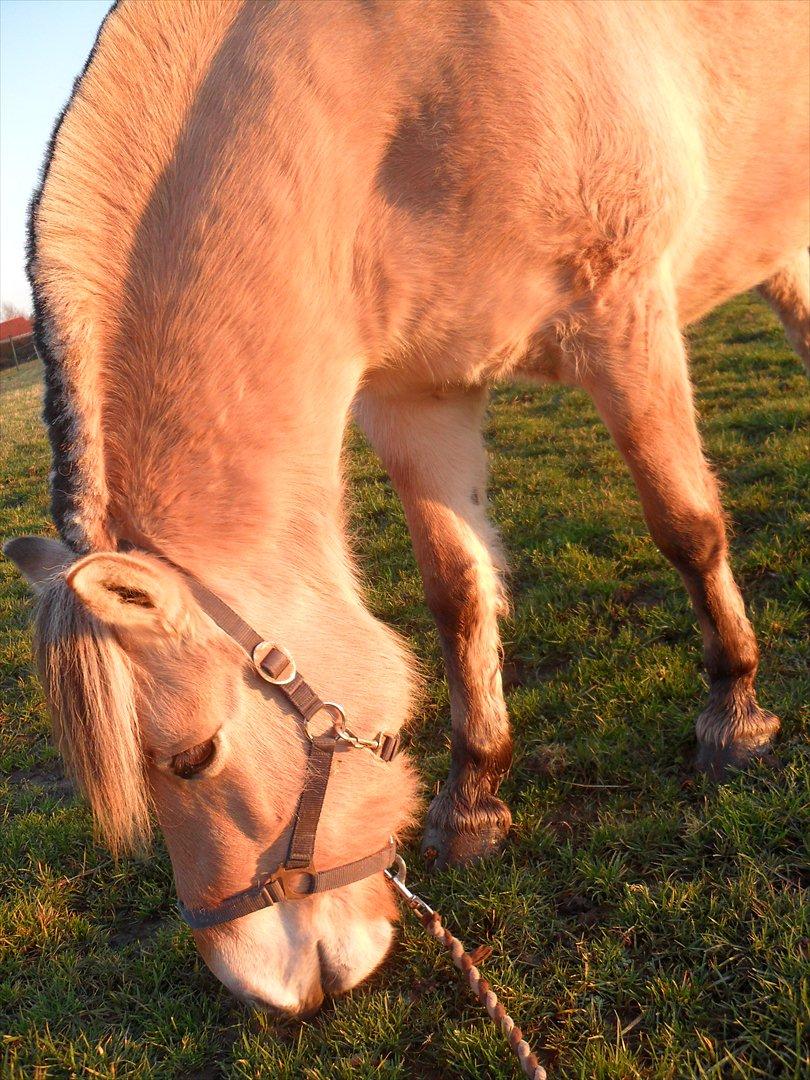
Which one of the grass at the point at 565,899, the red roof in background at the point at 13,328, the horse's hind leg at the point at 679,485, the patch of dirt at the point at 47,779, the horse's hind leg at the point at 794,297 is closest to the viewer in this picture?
the grass at the point at 565,899

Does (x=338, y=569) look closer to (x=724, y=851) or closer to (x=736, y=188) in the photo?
(x=724, y=851)

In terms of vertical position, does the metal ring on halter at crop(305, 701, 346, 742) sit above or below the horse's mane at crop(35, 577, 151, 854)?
below

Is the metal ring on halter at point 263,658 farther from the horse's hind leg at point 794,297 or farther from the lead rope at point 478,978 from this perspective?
the horse's hind leg at point 794,297

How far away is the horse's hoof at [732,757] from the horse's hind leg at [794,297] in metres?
2.71

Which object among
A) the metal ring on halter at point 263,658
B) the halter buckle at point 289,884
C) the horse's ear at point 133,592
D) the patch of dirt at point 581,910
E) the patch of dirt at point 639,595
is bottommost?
the patch of dirt at point 581,910

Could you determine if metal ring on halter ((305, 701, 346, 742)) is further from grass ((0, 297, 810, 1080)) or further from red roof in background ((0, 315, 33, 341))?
red roof in background ((0, 315, 33, 341))

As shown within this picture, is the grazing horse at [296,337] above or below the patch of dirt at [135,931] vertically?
above

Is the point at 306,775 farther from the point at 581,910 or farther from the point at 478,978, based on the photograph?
the point at 581,910

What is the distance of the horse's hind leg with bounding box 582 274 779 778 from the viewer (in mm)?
2553

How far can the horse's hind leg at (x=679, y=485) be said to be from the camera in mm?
2553

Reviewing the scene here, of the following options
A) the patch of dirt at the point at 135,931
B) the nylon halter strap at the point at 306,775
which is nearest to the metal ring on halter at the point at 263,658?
the nylon halter strap at the point at 306,775

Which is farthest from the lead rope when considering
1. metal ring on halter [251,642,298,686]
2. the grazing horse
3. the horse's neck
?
metal ring on halter [251,642,298,686]

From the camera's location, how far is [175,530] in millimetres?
1934

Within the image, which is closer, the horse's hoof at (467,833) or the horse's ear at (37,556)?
the horse's ear at (37,556)
